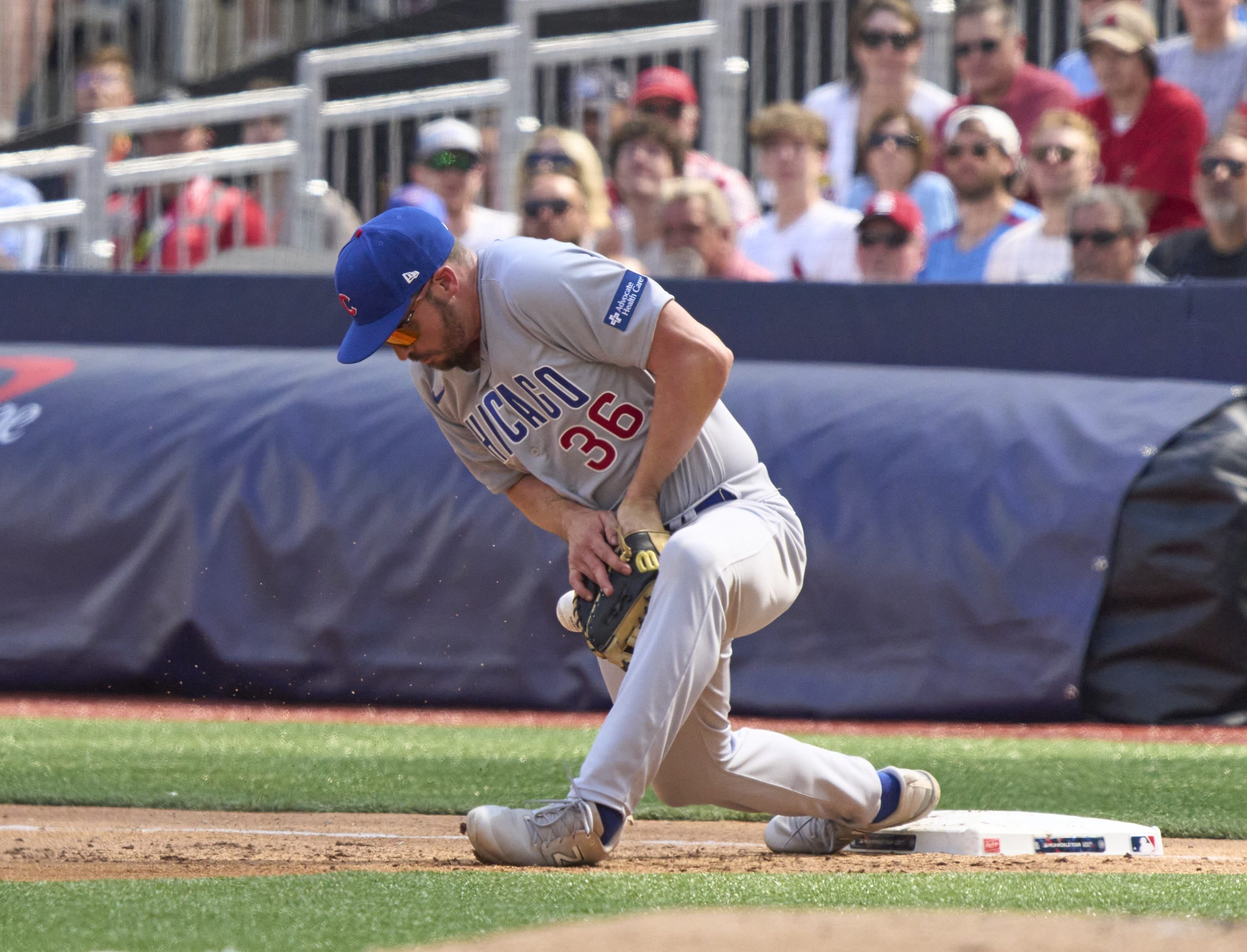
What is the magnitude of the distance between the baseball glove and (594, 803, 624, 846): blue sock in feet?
1.15

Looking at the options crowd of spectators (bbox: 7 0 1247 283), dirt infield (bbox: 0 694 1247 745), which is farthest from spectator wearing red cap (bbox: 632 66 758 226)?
dirt infield (bbox: 0 694 1247 745)

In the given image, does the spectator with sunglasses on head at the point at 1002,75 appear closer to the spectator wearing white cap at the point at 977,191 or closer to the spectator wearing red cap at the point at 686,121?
the spectator wearing white cap at the point at 977,191

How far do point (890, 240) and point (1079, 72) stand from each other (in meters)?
2.11

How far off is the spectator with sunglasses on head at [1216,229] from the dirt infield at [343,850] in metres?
4.02

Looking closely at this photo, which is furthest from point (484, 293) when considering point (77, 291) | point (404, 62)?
point (404, 62)

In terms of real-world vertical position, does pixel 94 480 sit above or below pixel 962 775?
above

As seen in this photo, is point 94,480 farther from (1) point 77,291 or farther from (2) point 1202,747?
(2) point 1202,747

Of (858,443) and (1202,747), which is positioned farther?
(858,443)

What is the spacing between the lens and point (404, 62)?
11328mm

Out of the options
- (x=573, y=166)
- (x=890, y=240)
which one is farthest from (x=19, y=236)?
(x=890, y=240)

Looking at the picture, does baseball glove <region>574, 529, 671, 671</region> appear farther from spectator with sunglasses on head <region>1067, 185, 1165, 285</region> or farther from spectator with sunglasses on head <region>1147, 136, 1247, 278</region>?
spectator with sunglasses on head <region>1147, 136, 1247, 278</region>

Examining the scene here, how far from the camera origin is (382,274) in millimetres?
4113

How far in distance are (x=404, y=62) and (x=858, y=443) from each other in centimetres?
488

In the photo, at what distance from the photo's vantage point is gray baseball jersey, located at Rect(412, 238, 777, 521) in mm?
4207
